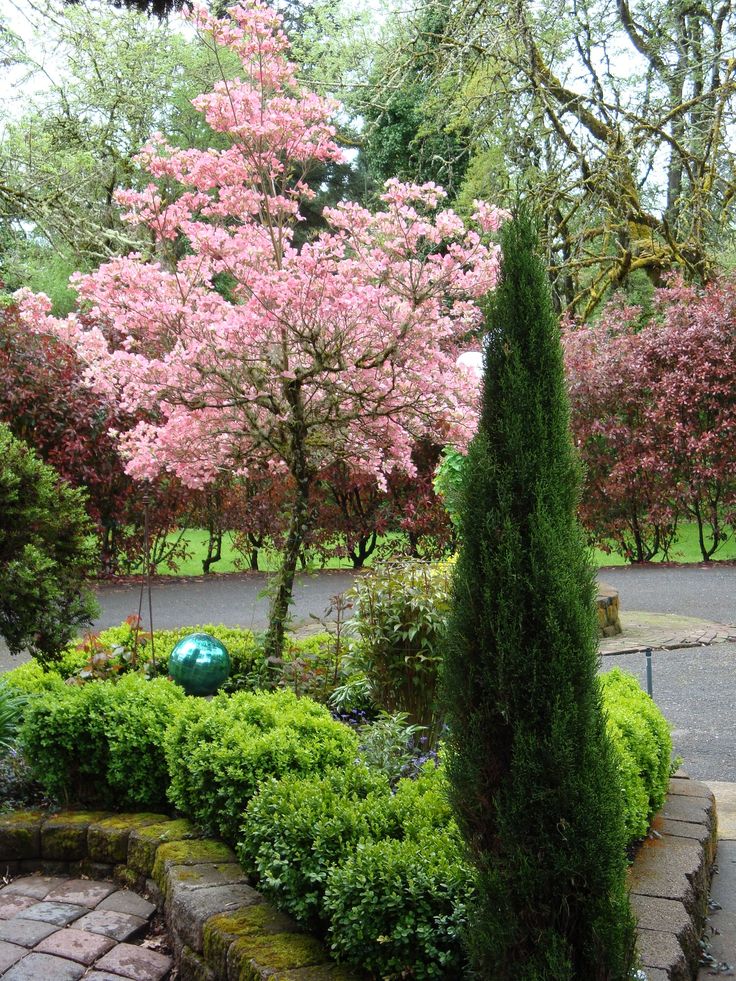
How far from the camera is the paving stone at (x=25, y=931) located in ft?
10.1

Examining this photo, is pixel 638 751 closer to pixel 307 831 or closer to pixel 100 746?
pixel 307 831

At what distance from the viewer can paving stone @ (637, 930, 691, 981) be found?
8.21 feet

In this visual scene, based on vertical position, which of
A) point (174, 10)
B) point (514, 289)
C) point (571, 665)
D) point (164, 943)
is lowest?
point (164, 943)

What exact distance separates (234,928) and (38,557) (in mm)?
1917

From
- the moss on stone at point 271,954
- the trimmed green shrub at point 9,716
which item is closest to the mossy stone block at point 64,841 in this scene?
the trimmed green shrub at point 9,716

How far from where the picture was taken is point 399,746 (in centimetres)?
382

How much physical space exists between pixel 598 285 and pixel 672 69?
3329 mm

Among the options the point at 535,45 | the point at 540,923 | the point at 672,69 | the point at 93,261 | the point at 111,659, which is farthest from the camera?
the point at 93,261

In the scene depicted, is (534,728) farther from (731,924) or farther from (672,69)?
(672,69)

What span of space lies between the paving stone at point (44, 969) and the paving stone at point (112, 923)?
0.69 ft

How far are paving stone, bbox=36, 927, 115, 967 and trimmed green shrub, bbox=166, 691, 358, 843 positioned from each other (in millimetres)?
528

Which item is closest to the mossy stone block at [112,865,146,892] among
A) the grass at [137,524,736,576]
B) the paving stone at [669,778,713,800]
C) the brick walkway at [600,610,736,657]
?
the paving stone at [669,778,713,800]

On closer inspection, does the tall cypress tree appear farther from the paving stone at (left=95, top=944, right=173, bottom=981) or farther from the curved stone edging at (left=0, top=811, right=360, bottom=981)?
the paving stone at (left=95, top=944, right=173, bottom=981)

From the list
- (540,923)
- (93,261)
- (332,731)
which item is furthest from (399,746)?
(93,261)
